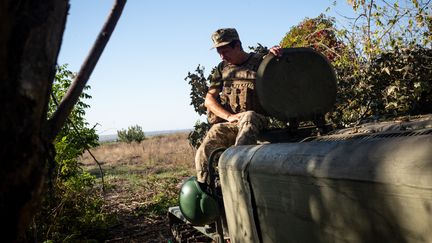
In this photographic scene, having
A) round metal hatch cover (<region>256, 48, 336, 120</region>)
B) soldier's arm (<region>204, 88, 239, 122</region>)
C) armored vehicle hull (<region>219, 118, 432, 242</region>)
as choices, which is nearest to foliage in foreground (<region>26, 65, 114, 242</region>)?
soldier's arm (<region>204, 88, 239, 122</region>)

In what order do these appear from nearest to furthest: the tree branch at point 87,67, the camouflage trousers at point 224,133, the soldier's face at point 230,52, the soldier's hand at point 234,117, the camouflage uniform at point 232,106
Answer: the tree branch at point 87,67 < the camouflage trousers at point 224,133 < the camouflage uniform at point 232,106 < the soldier's hand at point 234,117 < the soldier's face at point 230,52

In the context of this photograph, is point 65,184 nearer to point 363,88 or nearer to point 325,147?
point 363,88

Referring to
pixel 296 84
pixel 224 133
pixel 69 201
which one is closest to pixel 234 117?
pixel 224 133

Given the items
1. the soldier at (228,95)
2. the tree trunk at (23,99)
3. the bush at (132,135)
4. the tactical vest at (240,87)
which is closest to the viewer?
the tree trunk at (23,99)

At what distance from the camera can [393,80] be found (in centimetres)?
654

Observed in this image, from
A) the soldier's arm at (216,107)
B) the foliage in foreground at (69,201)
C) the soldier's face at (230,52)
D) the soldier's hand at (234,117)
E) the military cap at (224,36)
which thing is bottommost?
the foliage in foreground at (69,201)

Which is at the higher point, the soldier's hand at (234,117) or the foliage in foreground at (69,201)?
the soldier's hand at (234,117)

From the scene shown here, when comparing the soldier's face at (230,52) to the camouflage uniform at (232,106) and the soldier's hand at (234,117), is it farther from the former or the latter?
the soldier's hand at (234,117)

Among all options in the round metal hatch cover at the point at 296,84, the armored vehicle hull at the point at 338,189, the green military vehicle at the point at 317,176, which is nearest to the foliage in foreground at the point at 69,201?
the green military vehicle at the point at 317,176

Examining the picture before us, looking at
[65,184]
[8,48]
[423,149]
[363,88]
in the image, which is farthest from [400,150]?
[65,184]

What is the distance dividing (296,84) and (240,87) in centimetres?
102

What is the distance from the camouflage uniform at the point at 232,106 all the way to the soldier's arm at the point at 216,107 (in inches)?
2.2

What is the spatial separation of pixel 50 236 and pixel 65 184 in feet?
3.14

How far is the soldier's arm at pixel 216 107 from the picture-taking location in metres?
4.22
